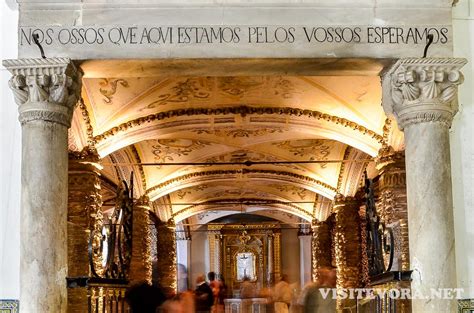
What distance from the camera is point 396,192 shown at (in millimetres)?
14203

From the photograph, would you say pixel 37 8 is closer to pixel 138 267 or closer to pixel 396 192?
pixel 396 192

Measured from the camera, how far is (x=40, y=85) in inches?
301

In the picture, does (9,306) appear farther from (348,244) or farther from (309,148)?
(348,244)

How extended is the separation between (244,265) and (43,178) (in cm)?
2677

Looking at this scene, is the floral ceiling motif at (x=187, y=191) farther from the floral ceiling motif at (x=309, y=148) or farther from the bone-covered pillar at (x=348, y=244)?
the bone-covered pillar at (x=348, y=244)

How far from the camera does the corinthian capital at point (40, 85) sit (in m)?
7.65

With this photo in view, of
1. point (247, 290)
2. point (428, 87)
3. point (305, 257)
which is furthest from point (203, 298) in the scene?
point (305, 257)

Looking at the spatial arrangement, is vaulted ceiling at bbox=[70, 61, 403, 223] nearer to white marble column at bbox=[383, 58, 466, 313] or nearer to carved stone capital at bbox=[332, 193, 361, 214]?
carved stone capital at bbox=[332, 193, 361, 214]

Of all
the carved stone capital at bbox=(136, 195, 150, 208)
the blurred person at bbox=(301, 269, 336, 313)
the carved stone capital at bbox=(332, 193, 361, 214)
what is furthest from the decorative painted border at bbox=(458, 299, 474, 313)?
the carved stone capital at bbox=(136, 195, 150, 208)

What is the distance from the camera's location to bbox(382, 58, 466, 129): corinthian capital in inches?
305

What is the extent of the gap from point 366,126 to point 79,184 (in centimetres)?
480

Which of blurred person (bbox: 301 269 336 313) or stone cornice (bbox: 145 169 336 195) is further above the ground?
stone cornice (bbox: 145 169 336 195)

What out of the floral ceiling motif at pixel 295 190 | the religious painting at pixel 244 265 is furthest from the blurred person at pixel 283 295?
the religious painting at pixel 244 265

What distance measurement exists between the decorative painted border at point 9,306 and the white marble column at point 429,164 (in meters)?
3.46
